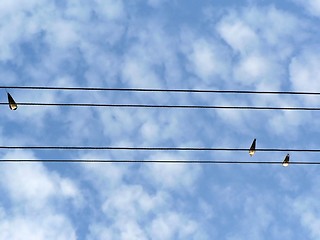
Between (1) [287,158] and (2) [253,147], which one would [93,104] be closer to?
→ (2) [253,147]

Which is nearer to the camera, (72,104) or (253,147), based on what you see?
(72,104)

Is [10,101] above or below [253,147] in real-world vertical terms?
above

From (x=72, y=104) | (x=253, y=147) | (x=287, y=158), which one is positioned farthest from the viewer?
(x=287, y=158)

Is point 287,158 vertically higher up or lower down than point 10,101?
lower down

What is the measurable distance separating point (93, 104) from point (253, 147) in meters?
5.78

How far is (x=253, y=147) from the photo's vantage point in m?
19.5

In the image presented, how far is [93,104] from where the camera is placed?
18.1 metres

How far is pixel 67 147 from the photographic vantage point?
60.5 ft

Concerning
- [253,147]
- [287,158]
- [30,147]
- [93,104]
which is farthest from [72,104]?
[287,158]

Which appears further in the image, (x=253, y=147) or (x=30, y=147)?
(x=253, y=147)

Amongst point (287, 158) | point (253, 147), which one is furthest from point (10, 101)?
point (287, 158)

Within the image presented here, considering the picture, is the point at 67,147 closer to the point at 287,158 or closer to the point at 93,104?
the point at 93,104

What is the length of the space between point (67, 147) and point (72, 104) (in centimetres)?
154

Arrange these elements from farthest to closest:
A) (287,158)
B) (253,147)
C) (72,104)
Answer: (287,158) → (253,147) → (72,104)
